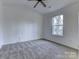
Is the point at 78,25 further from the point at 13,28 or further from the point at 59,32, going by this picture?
the point at 13,28

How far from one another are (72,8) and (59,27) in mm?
1759

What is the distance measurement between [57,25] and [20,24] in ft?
9.80

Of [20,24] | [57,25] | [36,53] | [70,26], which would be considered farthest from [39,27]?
[36,53]

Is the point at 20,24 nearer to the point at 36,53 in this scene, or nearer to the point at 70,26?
the point at 36,53

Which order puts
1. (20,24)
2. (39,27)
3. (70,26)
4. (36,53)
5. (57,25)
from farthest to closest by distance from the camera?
(39,27) → (20,24) → (57,25) → (70,26) → (36,53)

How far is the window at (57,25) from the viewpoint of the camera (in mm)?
5831

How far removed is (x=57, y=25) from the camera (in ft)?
20.6

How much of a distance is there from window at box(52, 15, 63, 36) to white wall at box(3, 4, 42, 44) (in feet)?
5.18

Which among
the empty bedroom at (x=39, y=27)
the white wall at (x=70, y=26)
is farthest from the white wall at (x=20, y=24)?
the white wall at (x=70, y=26)

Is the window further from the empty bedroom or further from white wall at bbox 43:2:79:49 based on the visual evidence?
white wall at bbox 43:2:79:49

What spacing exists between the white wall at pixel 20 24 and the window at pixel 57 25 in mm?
1580

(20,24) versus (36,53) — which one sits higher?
(20,24)

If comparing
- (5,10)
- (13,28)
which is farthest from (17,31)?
(5,10)

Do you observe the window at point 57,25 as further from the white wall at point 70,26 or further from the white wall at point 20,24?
the white wall at point 20,24
